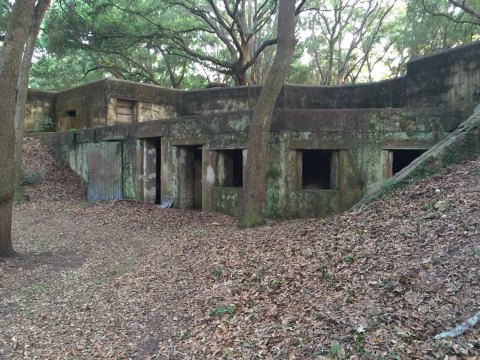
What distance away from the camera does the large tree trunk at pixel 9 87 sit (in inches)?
233

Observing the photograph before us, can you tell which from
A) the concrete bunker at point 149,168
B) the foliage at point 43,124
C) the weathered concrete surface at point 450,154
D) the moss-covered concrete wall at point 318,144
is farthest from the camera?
the foliage at point 43,124

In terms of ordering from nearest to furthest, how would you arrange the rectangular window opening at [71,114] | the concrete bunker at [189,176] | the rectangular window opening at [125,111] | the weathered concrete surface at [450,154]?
the weathered concrete surface at [450,154] < the concrete bunker at [189,176] < the rectangular window opening at [125,111] < the rectangular window opening at [71,114]

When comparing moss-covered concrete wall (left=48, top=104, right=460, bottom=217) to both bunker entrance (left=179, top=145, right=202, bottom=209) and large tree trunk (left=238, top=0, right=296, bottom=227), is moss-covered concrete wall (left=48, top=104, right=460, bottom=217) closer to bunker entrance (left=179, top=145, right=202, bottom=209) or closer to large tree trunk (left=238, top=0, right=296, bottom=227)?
bunker entrance (left=179, top=145, right=202, bottom=209)

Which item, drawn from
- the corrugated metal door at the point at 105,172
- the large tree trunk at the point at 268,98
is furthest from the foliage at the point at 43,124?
the large tree trunk at the point at 268,98

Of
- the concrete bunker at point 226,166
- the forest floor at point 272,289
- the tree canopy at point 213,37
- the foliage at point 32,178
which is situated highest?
the tree canopy at point 213,37

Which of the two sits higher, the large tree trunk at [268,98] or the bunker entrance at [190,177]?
the large tree trunk at [268,98]

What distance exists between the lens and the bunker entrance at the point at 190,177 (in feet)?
34.8

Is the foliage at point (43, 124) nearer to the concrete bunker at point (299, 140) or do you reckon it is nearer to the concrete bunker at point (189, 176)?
the concrete bunker at point (299, 140)

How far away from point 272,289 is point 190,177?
6864 millimetres

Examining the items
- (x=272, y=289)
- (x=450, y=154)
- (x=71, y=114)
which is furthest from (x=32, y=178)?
(x=450, y=154)

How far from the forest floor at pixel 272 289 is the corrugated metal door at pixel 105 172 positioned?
4616 mm

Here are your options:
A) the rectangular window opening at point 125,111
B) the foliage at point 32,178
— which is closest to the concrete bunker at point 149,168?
the foliage at point 32,178

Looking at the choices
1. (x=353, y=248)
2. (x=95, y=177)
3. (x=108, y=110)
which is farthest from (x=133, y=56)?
(x=353, y=248)

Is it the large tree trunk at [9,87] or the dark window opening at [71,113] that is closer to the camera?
the large tree trunk at [9,87]
